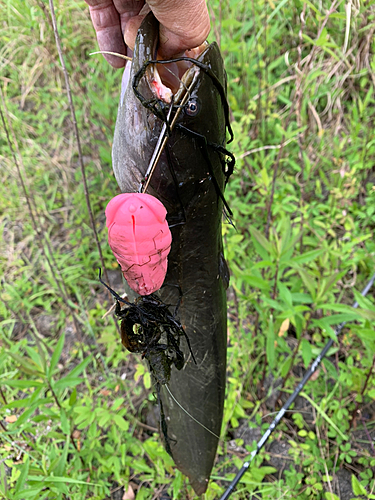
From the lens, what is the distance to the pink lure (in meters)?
0.77

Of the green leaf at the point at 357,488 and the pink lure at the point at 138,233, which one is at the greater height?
the pink lure at the point at 138,233

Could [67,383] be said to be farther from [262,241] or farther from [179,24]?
[179,24]

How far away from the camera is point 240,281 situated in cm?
217

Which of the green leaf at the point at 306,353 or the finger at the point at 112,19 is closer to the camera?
the finger at the point at 112,19

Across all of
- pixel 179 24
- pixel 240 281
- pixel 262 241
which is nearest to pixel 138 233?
pixel 179 24

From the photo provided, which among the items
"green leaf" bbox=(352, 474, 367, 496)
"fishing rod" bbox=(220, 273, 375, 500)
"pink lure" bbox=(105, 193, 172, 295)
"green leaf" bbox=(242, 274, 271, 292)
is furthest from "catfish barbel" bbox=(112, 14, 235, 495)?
"green leaf" bbox=(352, 474, 367, 496)

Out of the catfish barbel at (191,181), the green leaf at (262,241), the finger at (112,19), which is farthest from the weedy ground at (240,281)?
the finger at (112,19)

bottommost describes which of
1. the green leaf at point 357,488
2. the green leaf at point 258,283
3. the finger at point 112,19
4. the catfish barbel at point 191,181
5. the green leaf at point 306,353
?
the green leaf at point 357,488

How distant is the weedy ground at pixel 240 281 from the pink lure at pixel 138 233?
1.05m

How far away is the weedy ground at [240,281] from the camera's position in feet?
5.95

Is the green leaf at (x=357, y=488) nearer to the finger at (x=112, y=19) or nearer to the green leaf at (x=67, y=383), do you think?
the green leaf at (x=67, y=383)

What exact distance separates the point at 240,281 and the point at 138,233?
148cm

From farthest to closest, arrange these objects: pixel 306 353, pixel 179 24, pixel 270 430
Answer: pixel 270 430 < pixel 306 353 < pixel 179 24

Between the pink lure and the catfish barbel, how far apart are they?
232mm
